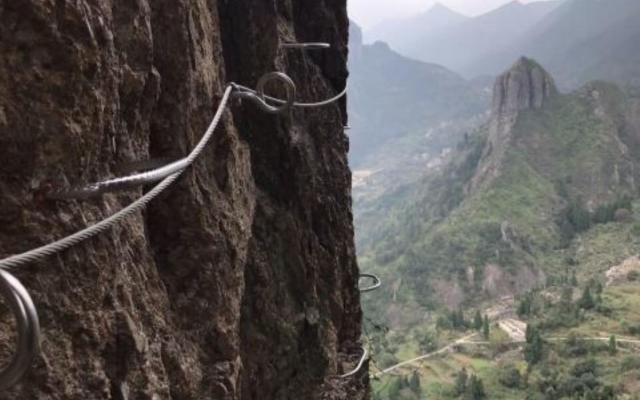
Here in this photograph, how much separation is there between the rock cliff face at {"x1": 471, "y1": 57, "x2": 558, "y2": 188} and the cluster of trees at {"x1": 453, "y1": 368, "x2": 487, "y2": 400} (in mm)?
59605

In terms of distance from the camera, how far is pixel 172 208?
4988mm

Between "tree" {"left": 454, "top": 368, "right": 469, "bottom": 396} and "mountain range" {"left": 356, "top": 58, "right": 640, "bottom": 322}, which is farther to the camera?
"mountain range" {"left": 356, "top": 58, "right": 640, "bottom": 322}

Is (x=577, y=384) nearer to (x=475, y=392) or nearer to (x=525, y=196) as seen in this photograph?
(x=475, y=392)

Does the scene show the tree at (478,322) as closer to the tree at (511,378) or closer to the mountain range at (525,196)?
the mountain range at (525,196)

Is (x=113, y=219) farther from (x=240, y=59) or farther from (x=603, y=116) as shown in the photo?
(x=603, y=116)

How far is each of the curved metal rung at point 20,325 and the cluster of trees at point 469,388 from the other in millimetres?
59569

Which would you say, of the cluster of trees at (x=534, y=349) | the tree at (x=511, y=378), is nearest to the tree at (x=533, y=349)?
the cluster of trees at (x=534, y=349)

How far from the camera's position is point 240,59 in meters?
7.59

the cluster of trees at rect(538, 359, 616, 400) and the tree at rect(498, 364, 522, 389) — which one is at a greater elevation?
the cluster of trees at rect(538, 359, 616, 400)

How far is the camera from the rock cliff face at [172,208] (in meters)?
A: 3.06

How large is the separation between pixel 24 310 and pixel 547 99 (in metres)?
126

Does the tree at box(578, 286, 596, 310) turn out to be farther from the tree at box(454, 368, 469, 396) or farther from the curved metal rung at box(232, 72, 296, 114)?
the curved metal rung at box(232, 72, 296, 114)

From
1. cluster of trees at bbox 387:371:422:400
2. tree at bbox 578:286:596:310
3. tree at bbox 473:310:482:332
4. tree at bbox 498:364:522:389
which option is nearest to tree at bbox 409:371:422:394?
cluster of trees at bbox 387:371:422:400

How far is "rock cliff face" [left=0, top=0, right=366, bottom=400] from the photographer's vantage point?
3062 millimetres
